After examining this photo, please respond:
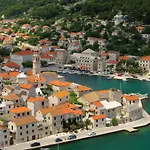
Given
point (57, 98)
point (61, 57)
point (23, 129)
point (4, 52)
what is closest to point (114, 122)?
point (57, 98)

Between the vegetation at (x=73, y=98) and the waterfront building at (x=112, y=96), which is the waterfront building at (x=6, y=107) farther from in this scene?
the waterfront building at (x=112, y=96)

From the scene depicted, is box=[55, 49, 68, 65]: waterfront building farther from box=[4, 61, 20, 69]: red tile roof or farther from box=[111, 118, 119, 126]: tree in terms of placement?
box=[111, 118, 119, 126]: tree

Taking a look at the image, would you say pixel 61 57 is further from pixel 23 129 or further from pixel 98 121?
pixel 23 129

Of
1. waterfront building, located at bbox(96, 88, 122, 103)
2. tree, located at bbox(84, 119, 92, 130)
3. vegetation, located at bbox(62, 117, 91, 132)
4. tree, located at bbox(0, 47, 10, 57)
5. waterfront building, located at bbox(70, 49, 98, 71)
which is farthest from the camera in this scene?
tree, located at bbox(0, 47, 10, 57)

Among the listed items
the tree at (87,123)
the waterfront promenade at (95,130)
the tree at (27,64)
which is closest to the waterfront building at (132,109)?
the waterfront promenade at (95,130)

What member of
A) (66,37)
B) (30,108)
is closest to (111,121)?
(30,108)

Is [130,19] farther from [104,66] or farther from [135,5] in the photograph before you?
[104,66]

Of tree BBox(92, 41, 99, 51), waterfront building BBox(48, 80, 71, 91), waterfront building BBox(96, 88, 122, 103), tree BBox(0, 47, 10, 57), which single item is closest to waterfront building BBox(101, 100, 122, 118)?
waterfront building BBox(96, 88, 122, 103)
